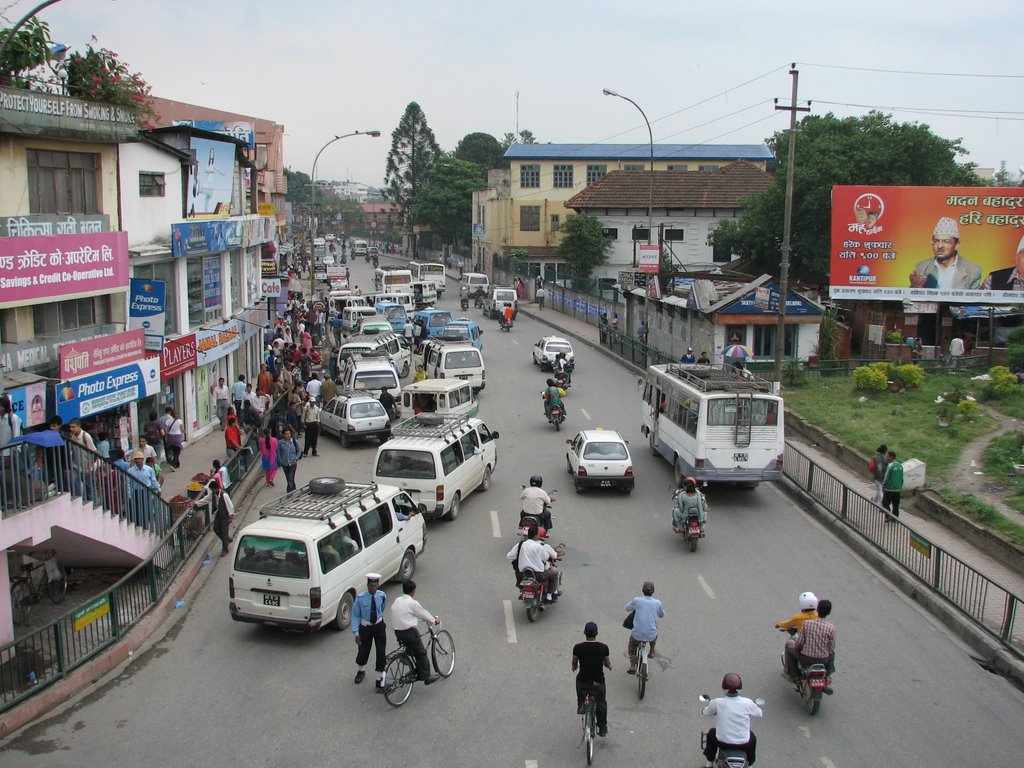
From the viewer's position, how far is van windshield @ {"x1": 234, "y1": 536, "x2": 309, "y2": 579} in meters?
12.0

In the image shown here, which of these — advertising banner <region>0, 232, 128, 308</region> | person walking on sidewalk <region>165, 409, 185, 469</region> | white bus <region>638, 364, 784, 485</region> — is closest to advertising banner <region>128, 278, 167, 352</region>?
advertising banner <region>0, 232, 128, 308</region>

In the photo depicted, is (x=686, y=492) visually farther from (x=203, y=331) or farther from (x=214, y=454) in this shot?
(x=203, y=331)

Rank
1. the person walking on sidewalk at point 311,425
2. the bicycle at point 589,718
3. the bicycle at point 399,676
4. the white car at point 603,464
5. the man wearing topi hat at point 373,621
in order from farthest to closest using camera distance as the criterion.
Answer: the person walking on sidewalk at point 311,425, the white car at point 603,464, the man wearing topi hat at point 373,621, the bicycle at point 399,676, the bicycle at point 589,718

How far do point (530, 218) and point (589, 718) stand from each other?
7513 cm

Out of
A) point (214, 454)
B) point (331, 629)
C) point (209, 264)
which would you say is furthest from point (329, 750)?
point (209, 264)

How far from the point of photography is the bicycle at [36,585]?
44.4ft

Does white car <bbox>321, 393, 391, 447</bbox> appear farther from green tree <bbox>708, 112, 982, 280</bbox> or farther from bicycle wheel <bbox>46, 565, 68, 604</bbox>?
green tree <bbox>708, 112, 982, 280</bbox>

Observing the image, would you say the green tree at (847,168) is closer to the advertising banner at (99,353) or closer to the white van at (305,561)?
the advertising banner at (99,353)

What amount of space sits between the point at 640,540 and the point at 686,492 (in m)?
1.44

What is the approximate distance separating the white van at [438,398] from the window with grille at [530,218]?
5852 cm

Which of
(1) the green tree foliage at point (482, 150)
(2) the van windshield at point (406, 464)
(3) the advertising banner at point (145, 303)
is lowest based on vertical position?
(2) the van windshield at point (406, 464)

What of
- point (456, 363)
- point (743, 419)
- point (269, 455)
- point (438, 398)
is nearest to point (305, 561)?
point (269, 455)

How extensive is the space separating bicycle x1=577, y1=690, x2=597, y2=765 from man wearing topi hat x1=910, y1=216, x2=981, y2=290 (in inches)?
1203

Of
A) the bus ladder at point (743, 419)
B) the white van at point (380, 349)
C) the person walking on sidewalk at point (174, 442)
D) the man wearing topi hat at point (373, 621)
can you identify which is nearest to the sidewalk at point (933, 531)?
the bus ladder at point (743, 419)
